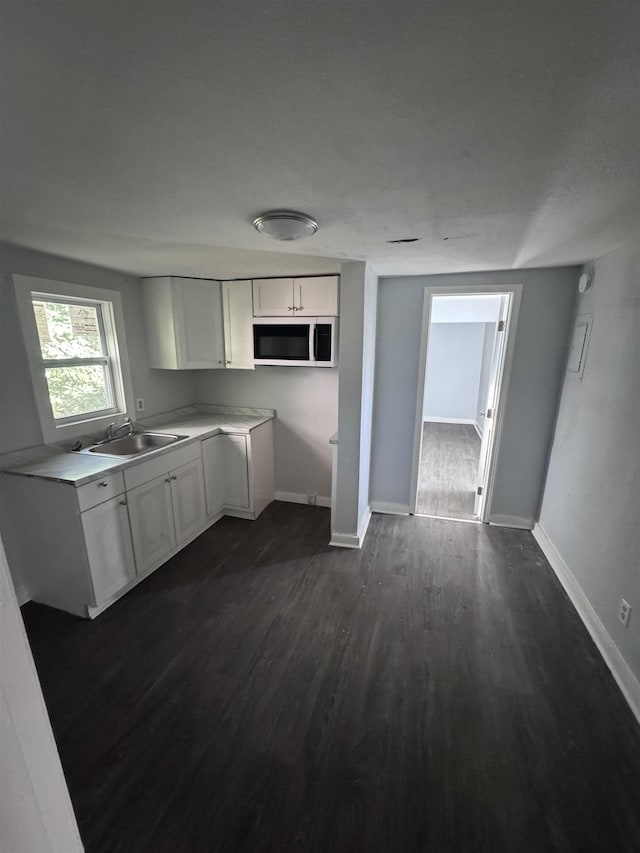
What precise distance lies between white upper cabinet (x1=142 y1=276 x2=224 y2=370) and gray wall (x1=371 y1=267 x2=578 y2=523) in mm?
1537

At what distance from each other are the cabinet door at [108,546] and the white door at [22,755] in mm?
1645

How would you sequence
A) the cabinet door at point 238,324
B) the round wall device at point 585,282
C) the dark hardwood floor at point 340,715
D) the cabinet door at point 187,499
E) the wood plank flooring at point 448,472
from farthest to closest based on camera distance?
the wood plank flooring at point 448,472, the cabinet door at point 238,324, the cabinet door at point 187,499, the round wall device at point 585,282, the dark hardwood floor at point 340,715

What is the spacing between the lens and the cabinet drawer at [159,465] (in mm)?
2293

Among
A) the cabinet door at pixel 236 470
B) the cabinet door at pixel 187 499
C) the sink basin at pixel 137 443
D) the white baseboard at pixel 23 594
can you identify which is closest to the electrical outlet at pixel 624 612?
the cabinet door at pixel 236 470

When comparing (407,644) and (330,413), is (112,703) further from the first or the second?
(330,413)

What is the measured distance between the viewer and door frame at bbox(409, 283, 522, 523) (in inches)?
110

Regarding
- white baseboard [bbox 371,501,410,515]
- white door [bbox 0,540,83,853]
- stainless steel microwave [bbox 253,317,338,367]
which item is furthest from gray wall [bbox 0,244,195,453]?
white baseboard [bbox 371,501,410,515]

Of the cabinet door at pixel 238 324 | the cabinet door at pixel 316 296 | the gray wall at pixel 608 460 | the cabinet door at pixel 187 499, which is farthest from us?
the cabinet door at pixel 238 324

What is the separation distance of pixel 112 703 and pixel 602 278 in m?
3.71

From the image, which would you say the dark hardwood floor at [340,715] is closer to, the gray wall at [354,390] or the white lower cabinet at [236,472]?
the gray wall at [354,390]

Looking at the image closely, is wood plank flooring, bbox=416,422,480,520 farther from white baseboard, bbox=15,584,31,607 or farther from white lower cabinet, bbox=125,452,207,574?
white baseboard, bbox=15,584,31,607

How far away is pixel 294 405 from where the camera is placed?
138 inches

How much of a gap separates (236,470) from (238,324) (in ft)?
4.46

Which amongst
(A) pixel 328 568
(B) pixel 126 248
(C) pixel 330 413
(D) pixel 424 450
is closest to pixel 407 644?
(A) pixel 328 568
